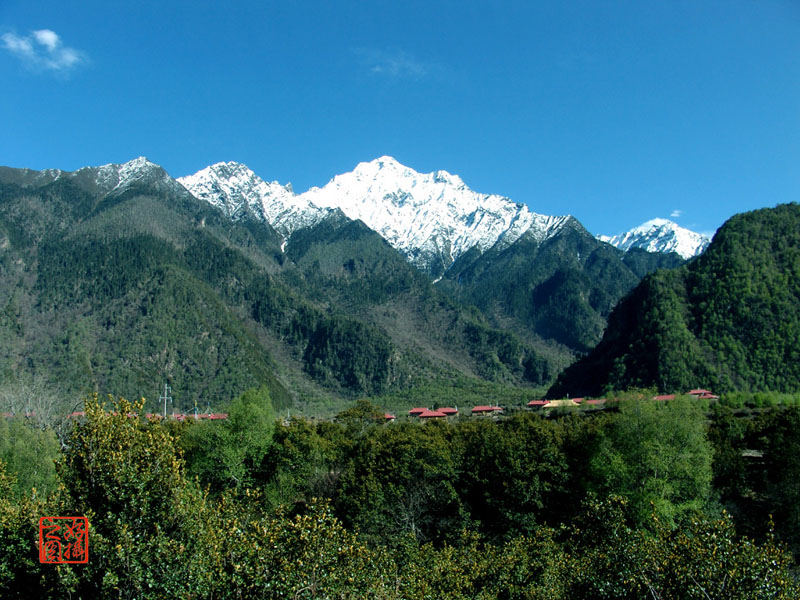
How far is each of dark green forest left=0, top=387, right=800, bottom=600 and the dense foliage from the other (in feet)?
231

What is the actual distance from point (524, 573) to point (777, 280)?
16739 cm

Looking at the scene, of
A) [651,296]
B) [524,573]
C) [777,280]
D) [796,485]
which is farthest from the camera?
[651,296]

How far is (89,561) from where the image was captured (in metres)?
19.6

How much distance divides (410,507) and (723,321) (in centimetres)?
14038

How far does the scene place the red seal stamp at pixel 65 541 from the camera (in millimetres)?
Result: 19625

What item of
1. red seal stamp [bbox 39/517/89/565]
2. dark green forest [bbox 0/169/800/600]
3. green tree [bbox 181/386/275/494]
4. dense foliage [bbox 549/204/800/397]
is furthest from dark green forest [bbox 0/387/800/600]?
dense foliage [bbox 549/204/800/397]

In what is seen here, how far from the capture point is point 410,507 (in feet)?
195

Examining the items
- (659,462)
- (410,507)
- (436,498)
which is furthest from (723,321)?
(410,507)

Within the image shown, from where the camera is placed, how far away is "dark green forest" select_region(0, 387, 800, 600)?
19453 millimetres

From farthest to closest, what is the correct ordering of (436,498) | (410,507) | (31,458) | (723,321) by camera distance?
1. (723,321)
2. (436,498)
3. (31,458)
4. (410,507)

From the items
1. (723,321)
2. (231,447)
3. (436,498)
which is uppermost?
(723,321)

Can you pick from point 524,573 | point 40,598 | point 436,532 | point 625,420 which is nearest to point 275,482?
point 436,532

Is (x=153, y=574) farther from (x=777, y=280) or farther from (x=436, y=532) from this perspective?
(x=777, y=280)

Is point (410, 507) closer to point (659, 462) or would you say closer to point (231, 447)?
point (659, 462)
